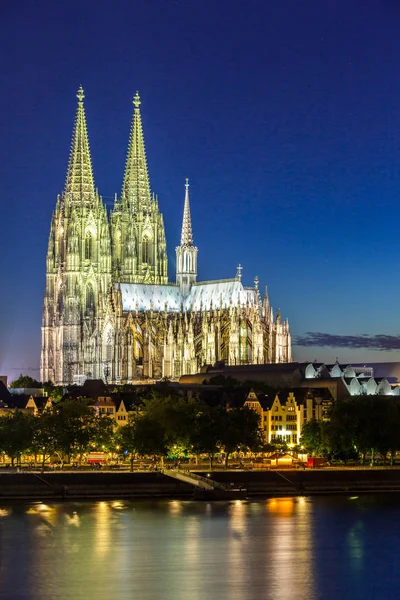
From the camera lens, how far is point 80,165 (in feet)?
548

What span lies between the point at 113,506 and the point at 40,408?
3967cm

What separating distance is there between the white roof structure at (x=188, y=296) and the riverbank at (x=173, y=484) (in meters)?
63.5

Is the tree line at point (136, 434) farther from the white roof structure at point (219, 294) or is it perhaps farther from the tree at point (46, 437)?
the white roof structure at point (219, 294)

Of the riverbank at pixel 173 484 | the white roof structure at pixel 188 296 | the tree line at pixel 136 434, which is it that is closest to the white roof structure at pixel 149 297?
the white roof structure at pixel 188 296

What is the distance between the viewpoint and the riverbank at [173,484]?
9006cm

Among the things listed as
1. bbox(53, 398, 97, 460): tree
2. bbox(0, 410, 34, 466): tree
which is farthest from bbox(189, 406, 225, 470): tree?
bbox(0, 410, 34, 466): tree

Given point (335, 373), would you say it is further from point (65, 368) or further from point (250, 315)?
point (65, 368)

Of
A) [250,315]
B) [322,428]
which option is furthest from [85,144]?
[322,428]

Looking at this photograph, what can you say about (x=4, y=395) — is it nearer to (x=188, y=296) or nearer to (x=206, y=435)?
(x=206, y=435)

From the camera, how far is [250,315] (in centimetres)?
15525

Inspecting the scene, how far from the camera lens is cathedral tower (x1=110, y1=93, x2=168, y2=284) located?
172 m

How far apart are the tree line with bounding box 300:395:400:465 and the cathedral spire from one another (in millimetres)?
68026

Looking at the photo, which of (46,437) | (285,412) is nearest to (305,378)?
(285,412)

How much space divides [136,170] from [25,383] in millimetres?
27030
